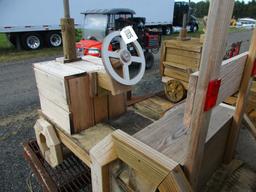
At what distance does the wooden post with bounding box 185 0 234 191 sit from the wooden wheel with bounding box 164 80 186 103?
2639mm

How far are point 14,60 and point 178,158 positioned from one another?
8.65m

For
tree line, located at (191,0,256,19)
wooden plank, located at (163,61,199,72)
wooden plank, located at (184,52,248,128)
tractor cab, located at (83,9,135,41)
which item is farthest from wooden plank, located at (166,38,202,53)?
tractor cab, located at (83,9,135,41)

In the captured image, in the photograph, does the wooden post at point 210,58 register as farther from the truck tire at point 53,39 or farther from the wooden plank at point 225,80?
the truck tire at point 53,39

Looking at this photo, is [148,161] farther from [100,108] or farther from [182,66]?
[182,66]

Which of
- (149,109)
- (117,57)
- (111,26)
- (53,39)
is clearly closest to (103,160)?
(117,57)

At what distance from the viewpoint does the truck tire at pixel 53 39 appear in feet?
34.7

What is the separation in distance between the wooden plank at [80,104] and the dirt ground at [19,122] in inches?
45.3

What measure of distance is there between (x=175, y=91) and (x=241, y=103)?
2.28 metres

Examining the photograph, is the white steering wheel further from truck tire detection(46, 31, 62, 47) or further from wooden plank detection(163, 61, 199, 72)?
truck tire detection(46, 31, 62, 47)

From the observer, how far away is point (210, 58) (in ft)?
2.24

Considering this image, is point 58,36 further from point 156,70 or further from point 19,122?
point 19,122

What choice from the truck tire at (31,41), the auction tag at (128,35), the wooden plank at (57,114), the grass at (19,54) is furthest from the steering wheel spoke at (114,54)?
the truck tire at (31,41)

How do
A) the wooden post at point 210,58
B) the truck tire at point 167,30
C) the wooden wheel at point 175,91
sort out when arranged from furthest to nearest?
the truck tire at point 167,30
the wooden wheel at point 175,91
the wooden post at point 210,58

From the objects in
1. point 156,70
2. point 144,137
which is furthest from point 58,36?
point 144,137
